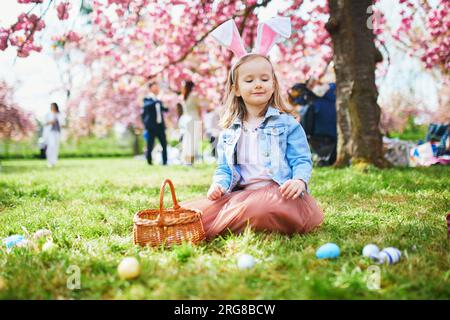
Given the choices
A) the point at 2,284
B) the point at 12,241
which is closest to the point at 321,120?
the point at 12,241

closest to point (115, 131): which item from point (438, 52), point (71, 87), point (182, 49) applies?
point (71, 87)

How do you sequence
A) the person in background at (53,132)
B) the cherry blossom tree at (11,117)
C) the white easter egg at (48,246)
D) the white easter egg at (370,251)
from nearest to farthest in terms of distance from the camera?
the white easter egg at (370,251), the white easter egg at (48,246), the person in background at (53,132), the cherry blossom tree at (11,117)

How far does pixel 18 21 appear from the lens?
5.42 m

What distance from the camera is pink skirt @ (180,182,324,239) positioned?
239 cm

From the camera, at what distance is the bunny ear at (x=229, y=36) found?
9.26 feet

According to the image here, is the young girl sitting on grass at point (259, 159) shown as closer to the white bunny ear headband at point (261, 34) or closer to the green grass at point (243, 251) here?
the white bunny ear headband at point (261, 34)

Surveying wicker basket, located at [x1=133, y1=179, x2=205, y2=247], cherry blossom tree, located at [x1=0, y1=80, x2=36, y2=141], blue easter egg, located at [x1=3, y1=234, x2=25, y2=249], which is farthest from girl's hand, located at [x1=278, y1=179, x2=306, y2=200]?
cherry blossom tree, located at [x1=0, y1=80, x2=36, y2=141]

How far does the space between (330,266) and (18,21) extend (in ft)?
17.0

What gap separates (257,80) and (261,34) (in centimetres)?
36

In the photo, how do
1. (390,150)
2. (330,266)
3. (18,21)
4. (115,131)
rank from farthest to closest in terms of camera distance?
(115,131)
(390,150)
(18,21)
(330,266)

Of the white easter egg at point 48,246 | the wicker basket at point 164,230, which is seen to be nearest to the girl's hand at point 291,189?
the wicker basket at point 164,230

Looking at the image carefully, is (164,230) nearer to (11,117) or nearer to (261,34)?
(261,34)

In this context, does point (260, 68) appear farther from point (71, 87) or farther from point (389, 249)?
point (71, 87)

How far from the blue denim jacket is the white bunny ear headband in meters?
0.42
